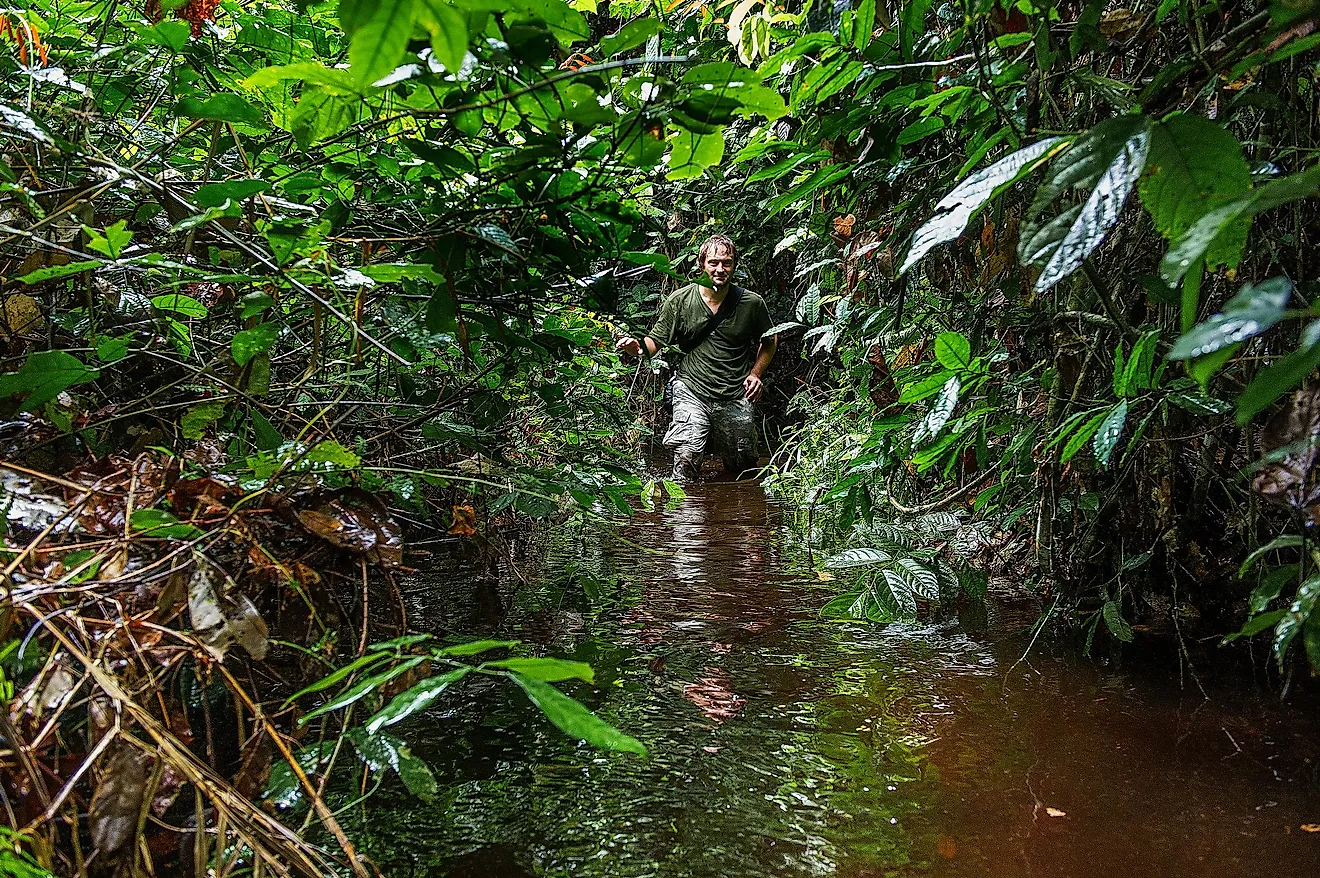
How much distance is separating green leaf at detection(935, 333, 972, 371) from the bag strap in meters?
4.73

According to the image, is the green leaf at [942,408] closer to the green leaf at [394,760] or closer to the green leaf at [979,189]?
the green leaf at [979,189]

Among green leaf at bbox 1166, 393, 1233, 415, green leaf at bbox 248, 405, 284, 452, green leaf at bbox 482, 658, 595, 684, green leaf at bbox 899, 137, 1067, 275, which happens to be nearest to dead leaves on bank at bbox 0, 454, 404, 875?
green leaf at bbox 248, 405, 284, 452

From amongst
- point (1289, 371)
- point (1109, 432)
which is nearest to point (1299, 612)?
point (1109, 432)

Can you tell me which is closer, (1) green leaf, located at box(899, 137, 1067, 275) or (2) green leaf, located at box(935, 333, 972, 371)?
(1) green leaf, located at box(899, 137, 1067, 275)

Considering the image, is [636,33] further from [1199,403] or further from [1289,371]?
Result: [1199,403]

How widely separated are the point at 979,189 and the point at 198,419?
1289 mm

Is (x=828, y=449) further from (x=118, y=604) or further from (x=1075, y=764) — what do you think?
(x=118, y=604)

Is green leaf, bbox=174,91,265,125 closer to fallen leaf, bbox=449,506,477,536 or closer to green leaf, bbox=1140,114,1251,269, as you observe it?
fallen leaf, bbox=449,506,477,536

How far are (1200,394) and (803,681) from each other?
1.12 meters

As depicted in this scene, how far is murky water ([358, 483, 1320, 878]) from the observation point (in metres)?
1.42

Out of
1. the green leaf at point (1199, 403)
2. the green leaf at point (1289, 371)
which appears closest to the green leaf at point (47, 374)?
the green leaf at point (1289, 371)

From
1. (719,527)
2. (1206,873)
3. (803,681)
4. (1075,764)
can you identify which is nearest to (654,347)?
(719,527)

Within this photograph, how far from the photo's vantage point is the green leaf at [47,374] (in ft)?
4.15

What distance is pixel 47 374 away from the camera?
4.19 feet
